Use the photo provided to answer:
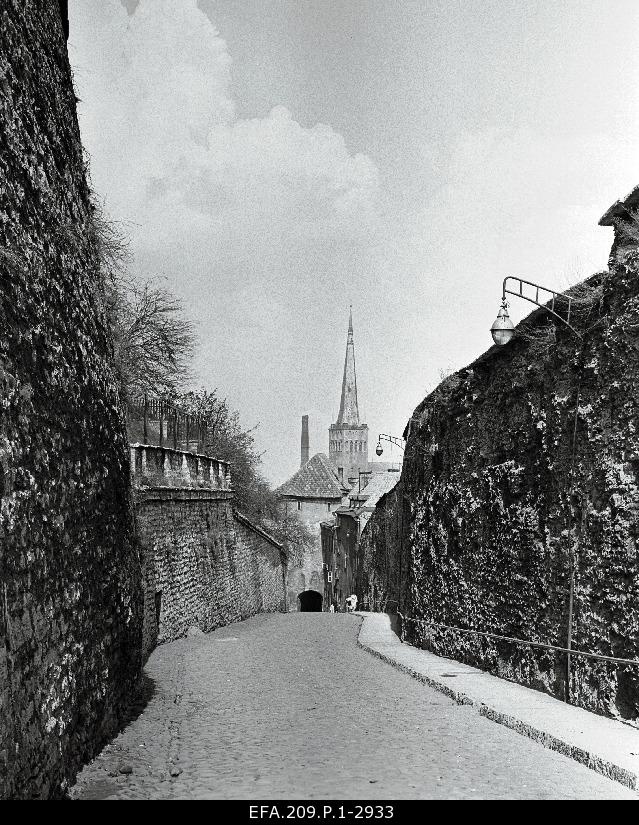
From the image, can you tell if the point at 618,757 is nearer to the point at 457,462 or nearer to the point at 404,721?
the point at 404,721

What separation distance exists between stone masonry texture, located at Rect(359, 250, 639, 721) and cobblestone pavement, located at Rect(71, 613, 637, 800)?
4.82 ft

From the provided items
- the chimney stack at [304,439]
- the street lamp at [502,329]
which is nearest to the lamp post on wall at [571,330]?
the street lamp at [502,329]

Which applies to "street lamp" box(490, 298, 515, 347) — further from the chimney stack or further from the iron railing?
the chimney stack

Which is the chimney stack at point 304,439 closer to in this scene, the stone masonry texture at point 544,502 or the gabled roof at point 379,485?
the gabled roof at point 379,485

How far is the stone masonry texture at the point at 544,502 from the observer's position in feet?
28.7

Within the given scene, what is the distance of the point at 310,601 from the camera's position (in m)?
53.4

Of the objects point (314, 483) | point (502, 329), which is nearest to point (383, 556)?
point (502, 329)

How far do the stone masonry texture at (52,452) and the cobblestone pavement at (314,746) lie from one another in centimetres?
56

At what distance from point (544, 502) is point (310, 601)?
146 ft

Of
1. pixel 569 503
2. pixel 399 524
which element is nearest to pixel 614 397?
pixel 569 503

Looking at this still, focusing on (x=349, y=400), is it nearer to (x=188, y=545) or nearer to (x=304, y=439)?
(x=304, y=439)

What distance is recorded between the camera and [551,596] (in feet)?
33.3

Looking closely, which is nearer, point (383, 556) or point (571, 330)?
point (571, 330)

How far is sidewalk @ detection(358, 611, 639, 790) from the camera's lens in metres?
6.82
